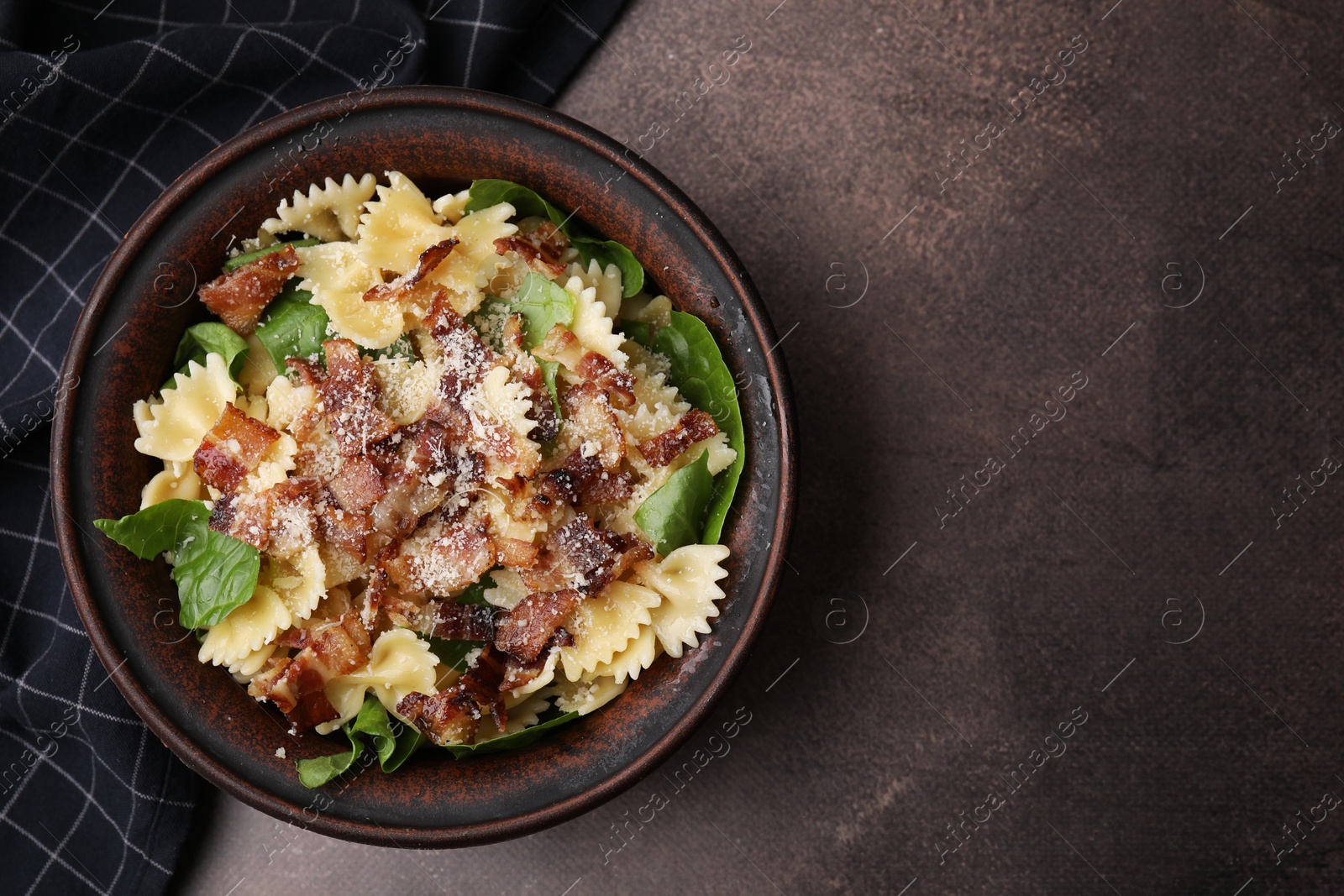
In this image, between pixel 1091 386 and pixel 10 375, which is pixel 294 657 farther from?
pixel 1091 386

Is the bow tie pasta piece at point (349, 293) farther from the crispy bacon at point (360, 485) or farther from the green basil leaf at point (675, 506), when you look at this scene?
the green basil leaf at point (675, 506)

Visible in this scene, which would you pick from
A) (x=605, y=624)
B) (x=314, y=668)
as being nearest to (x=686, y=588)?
(x=605, y=624)

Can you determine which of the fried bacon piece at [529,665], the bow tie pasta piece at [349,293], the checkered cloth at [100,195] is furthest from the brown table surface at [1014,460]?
the bow tie pasta piece at [349,293]

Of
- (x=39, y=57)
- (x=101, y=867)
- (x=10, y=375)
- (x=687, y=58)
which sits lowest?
(x=101, y=867)

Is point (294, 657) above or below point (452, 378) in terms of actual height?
below

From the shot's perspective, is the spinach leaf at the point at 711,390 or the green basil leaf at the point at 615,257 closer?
the spinach leaf at the point at 711,390

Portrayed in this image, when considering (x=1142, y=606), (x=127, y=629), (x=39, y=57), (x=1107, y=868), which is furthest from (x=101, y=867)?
(x=1142, y=606)
